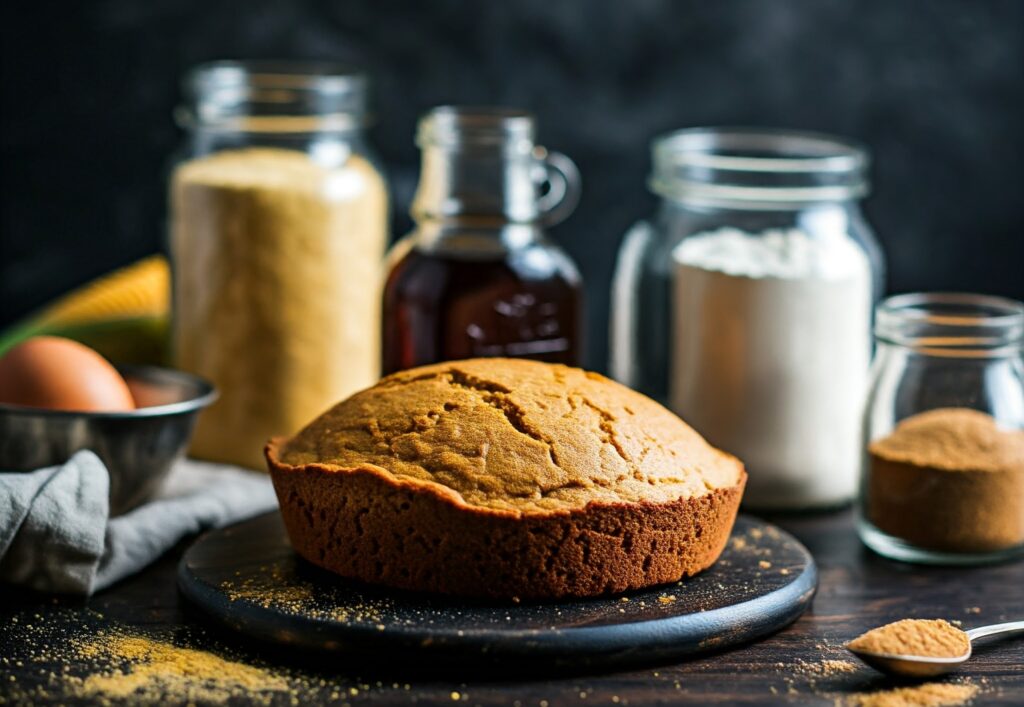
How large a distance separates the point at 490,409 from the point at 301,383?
569 mm

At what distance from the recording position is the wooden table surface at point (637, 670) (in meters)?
0.98

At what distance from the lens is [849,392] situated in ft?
5.06

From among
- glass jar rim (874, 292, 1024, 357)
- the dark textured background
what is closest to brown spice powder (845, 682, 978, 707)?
glass jar rim (874, 292, 1024, 357)

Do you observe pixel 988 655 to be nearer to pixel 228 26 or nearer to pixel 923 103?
pixel 923 103

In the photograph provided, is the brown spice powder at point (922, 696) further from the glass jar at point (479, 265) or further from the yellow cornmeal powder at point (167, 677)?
the glass jar at point (479, 265)

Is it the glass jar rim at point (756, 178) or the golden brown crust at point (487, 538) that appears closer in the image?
the golden brown crust at point (487, 538)

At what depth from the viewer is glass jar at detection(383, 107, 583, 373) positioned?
1.49 meters

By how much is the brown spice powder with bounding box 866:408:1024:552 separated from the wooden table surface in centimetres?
5

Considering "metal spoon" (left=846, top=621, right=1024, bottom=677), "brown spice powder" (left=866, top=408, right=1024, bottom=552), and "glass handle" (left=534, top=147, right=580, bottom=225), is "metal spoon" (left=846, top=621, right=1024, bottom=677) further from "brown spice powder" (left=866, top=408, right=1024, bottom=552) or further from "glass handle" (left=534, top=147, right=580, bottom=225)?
"glass handle" (left=534, top=147, right=580, bottom=225)

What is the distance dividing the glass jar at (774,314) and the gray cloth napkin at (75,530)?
61 cm

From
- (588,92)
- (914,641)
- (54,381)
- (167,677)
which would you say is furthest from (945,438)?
(588,92)

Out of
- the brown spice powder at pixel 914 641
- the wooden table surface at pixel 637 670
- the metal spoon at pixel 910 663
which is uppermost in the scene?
the brown spice powder at pixel 914 641

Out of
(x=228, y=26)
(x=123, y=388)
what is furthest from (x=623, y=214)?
(x=123, y=388)

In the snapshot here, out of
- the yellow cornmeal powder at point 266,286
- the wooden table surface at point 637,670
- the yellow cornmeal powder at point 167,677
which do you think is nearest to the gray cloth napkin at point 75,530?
the wooden table surface at point 637,670
